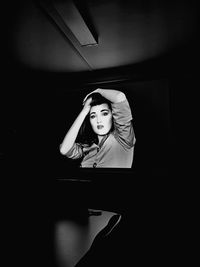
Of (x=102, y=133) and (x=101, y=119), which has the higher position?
(x=101, y=119)

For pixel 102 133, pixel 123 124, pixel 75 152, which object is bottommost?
pixel 75 152

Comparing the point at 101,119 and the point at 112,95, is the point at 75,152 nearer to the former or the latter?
the point at 101,119

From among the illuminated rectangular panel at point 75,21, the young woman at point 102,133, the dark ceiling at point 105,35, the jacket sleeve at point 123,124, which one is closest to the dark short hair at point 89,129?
the young woman at point 102,133

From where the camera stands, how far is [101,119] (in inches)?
109

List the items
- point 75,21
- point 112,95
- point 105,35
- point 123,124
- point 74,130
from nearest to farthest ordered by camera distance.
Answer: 1. point 75,21
2. point 105,35
3. point 123,124
4. point 112,95
5. point 74,130

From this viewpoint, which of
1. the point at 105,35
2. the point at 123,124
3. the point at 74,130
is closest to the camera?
the point at 105,35

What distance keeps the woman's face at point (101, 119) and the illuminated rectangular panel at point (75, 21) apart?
0.92 meters

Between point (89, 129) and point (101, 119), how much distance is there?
0.21 meters

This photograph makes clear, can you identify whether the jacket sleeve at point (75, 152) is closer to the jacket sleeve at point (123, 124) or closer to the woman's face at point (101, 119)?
the woman's face at point (101, 119)

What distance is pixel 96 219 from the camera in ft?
5.83

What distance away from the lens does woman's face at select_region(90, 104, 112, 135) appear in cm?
274

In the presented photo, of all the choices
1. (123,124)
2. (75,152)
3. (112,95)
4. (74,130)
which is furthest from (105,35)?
(75,152)
